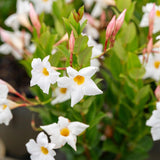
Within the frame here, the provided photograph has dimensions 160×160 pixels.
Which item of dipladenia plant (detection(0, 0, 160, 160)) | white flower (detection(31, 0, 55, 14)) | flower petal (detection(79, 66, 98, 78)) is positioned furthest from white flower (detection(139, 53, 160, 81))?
white flower (detection(31, 0, 55, 14))

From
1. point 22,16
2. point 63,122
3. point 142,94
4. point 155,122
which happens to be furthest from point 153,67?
point 22,16

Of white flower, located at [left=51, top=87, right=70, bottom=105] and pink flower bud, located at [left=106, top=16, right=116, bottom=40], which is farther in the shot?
white flower, located at [left=51, top=87, right=70, bottom=105]

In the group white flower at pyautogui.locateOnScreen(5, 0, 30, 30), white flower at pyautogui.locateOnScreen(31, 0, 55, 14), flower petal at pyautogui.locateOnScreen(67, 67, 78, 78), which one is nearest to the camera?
flower petal at pyautogui.locateOnScreen(67, 67, 78, 78)

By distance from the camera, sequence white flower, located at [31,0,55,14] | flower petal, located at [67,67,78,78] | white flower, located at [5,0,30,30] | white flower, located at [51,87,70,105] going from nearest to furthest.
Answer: flower petal, located at [67,67,78,78], white flower, located at [51,87,70,105], white flower, located at [5,0,30,30], white flower, located at [31,0,55,14]

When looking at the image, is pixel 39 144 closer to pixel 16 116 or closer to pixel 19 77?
pixel 16 116

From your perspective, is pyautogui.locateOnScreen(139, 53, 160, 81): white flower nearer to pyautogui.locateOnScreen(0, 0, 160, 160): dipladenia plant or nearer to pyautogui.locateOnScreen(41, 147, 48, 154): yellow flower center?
pyautogui.locateOnScreen(0, 0, 160, 160): dipladenia plant

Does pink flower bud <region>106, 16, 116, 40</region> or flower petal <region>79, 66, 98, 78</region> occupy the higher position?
pink flower bud <region>106, 16, 116, 40</region>

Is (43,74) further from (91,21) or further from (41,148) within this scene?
(91,21)

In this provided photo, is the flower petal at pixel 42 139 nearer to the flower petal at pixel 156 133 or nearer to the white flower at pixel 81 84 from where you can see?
the white flower at pixel 81 84

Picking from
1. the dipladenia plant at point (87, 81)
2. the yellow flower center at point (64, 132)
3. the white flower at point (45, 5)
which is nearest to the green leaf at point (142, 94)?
the dipladenia plant at point (87, 81)
